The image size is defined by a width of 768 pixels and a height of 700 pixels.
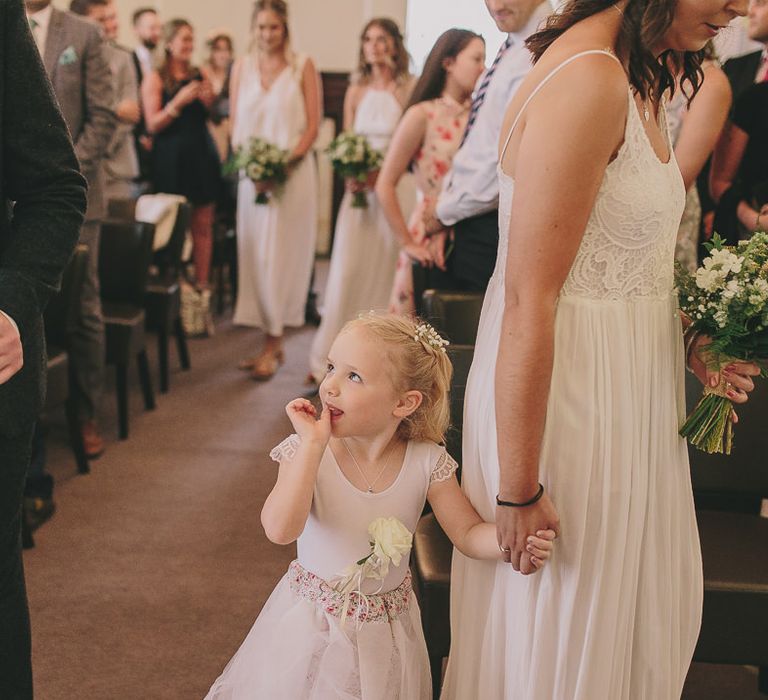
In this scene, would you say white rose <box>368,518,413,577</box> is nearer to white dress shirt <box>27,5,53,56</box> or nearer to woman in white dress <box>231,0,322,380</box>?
white dress shirt <box>27,5,53,56</box>

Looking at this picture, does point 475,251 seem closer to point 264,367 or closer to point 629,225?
point 629,225

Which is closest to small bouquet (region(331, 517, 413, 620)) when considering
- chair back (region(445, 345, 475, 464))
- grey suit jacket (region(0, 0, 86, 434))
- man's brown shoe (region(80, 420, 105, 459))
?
chair back (region(445, 345, 475, 464))

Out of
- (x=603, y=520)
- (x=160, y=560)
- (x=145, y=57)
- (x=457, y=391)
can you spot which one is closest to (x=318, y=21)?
(x=145, y=57)

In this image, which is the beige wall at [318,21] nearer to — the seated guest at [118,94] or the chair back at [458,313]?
the seated guest at [118,94]

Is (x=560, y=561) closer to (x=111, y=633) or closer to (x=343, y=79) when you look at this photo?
(x=111, y=633)

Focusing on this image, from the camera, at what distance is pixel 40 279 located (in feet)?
5.09

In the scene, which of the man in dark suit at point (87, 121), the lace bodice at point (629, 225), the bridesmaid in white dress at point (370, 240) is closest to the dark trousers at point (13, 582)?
the lace bodice at point (629, 225)

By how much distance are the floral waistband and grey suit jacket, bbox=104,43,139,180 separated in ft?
16.4

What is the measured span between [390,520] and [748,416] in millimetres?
1171

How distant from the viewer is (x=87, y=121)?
424 cm

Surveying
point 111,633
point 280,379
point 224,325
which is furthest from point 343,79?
point 111,633

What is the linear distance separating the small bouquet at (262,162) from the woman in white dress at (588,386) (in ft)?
13.5

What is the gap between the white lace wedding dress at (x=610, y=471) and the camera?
1.53m

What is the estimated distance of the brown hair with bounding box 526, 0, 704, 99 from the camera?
4.65 feet
